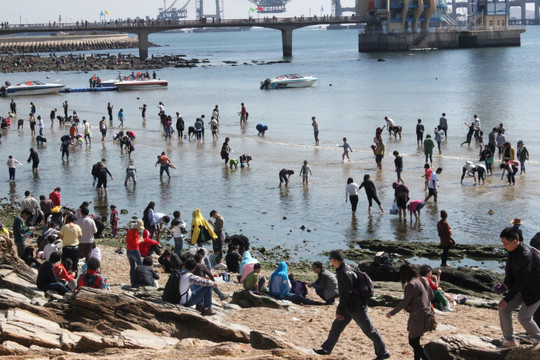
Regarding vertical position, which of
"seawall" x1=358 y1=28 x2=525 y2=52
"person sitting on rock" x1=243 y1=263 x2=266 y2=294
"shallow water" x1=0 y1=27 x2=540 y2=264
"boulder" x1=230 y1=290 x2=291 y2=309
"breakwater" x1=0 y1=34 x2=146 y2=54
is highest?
"breakwater" x1=0 y1=34 x2=146 y2=54

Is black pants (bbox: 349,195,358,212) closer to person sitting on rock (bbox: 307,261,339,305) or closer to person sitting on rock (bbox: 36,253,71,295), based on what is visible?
person sitting on rock (bbox: 307,261,339,305)

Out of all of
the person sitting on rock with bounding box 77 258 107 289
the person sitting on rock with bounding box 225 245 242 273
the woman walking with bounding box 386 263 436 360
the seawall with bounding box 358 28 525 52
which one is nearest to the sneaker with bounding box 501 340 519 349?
the woman walking with bounding box 386 263 436 360

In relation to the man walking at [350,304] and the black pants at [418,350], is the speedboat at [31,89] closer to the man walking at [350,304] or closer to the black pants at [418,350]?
the man walking at [350,304]

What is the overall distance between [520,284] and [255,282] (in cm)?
558

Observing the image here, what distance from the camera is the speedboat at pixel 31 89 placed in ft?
226

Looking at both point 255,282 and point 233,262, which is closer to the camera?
point 255,282

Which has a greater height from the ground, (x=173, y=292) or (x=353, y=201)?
(x=173, y=292)

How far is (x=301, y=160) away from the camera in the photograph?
3306 cm

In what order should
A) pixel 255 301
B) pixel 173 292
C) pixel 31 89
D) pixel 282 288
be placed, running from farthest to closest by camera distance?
pixel 31 89, pixel 282 288, pixel 255 301, pixel 173 292

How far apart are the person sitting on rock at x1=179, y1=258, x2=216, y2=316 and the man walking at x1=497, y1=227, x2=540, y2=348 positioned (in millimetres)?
4415

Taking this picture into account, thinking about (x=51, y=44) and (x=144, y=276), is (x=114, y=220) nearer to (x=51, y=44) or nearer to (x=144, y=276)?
(x=144, y=276)

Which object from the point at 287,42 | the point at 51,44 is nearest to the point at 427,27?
the point at 287,42

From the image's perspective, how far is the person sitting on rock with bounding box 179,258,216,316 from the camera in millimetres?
12117

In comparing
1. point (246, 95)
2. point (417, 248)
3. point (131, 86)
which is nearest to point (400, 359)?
point (417, 248)
